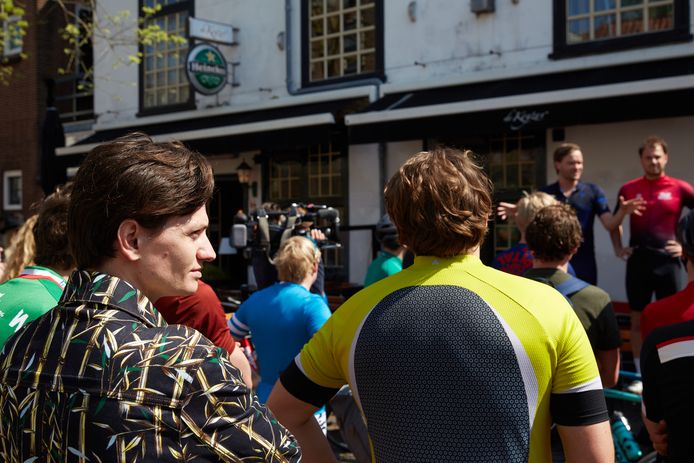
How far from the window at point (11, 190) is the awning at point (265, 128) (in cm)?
530

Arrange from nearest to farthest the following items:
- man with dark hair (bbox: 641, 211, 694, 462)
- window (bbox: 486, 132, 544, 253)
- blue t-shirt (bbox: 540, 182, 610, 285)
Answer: man with dark hair (bbox: 641, 211, 694, 462) → blue t-shirt (bbox: 540, 182, 610, 285) → window (bbox: 486, 132, 544, 253)

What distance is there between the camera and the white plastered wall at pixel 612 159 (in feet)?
29.5

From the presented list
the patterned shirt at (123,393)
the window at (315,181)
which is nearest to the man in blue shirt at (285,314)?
the patterned shirt at (123,393)

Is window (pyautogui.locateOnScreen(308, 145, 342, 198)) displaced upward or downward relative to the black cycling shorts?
upward

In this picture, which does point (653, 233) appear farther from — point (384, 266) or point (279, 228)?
point (279, 228)

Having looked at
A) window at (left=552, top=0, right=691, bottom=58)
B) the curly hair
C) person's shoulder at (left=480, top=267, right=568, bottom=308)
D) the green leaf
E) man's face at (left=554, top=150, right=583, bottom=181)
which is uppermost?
window at (left=552, top=0, right=691, bottom=58)

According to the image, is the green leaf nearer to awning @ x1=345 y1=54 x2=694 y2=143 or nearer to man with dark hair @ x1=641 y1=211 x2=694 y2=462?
man with dark hair @ x1=641 y1=211 x2=694 y2=462

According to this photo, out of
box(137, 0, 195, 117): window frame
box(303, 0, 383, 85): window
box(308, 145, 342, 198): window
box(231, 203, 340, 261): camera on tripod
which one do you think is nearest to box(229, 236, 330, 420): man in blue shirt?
box(231, 203, 340, 261): camera on tripod

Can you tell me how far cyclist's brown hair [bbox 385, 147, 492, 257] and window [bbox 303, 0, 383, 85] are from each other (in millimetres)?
9855

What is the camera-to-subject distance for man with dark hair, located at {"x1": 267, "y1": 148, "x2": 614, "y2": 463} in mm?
1796

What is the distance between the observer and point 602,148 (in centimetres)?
939

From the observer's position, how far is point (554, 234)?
3273 millimetres

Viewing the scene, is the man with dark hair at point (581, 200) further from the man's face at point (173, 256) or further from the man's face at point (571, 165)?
the man's face at point (173, 256)

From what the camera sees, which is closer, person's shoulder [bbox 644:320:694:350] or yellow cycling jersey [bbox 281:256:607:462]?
yellow cycling jersey [bbox 281:256:607:462]
